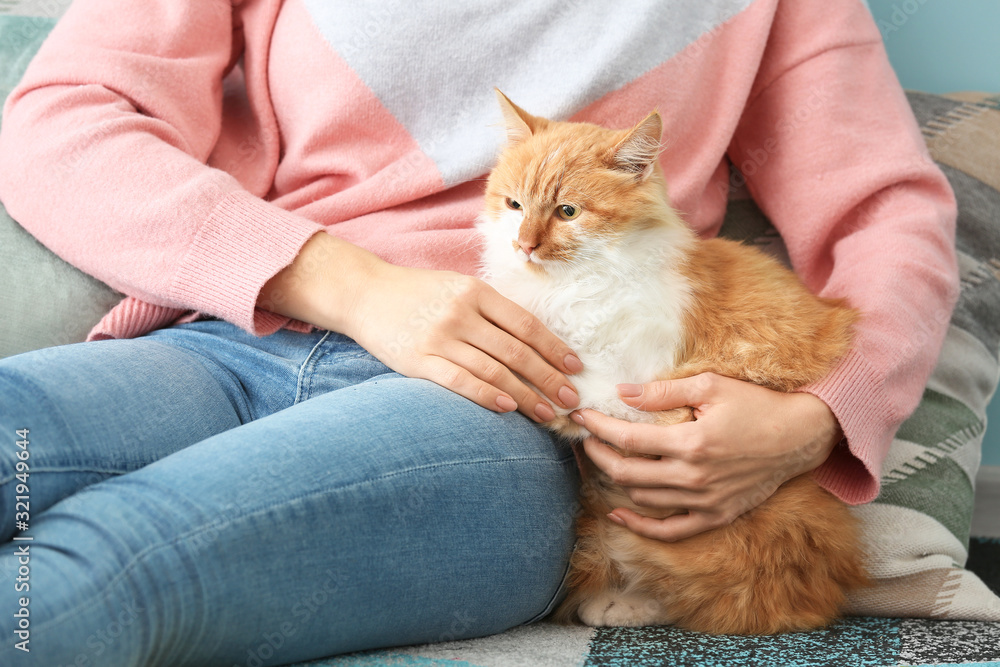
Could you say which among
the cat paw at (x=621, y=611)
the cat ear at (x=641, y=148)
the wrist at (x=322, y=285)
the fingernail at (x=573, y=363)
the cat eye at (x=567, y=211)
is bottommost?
the cat paw at (x=621, y=611)

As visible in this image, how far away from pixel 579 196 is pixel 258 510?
68 cm

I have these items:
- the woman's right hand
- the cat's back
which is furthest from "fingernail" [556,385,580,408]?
the cat's back

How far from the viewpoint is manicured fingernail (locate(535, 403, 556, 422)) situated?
1097mm

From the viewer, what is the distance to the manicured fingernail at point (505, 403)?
1055mm

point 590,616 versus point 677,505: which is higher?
point 677,505

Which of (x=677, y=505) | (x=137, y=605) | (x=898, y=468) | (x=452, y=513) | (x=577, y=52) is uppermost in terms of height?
(x=577, y=52)

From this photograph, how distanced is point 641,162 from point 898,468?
85 cm

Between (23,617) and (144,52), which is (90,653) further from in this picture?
(144,52)

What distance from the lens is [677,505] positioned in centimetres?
109

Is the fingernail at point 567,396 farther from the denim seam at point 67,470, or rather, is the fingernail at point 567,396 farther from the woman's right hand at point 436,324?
the denim seam at point 67,470

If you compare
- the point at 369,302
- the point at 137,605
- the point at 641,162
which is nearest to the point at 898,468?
the point at 641,162

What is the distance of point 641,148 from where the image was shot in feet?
3.68

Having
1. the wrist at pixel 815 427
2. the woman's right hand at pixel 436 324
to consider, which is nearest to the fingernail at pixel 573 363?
the woman's right hand at pixel 436 324

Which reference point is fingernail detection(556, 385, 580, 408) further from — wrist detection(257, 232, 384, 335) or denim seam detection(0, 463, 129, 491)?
denim seam detection(0, 463, 129, 491)
